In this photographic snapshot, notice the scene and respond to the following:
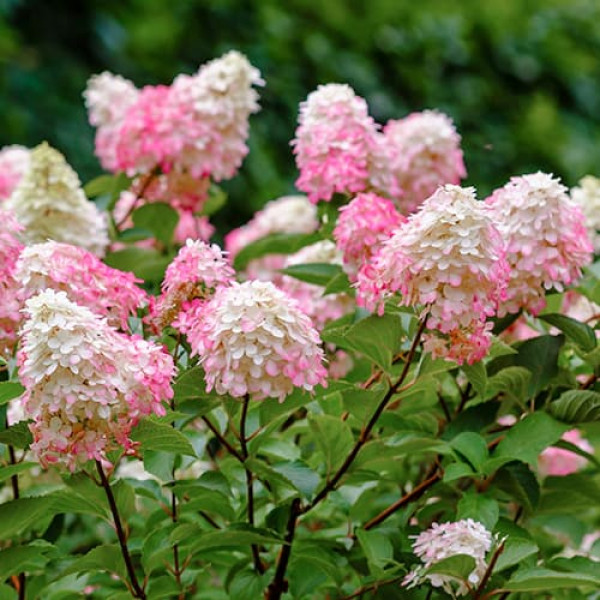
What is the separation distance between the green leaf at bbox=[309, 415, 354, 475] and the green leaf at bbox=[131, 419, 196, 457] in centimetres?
23

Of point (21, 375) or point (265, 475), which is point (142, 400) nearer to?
point (21, 375)

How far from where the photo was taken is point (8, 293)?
1.45 meters

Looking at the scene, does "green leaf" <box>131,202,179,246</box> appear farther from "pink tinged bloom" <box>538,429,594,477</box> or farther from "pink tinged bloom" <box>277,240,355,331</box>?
"pink tinged bloom" <box>538,429,594,477</box>

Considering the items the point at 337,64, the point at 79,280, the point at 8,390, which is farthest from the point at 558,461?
the point at 337,64

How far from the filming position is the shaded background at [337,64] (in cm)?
507

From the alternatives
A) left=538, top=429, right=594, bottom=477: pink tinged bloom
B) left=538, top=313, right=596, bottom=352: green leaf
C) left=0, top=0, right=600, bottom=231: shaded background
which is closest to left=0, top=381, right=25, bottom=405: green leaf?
left=538, top=313, right=596, bottom=352: green leaf

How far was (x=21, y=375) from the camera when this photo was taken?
1.20 meters

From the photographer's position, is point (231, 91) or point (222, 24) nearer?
point (231, 91)

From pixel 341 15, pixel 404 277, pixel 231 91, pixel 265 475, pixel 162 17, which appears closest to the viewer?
pixel 404 277

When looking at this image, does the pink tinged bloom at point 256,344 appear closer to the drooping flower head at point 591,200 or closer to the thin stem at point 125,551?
the thin stem at point 125,551

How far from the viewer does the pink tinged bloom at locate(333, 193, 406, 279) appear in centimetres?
165

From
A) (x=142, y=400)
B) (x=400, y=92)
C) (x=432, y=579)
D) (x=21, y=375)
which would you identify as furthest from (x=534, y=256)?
(x=400, y=92)

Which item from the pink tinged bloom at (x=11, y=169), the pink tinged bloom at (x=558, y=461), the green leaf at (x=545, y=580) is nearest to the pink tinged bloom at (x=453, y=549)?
the green leaf at (x=545, y=580)

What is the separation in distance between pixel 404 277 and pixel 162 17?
4.36 meters
